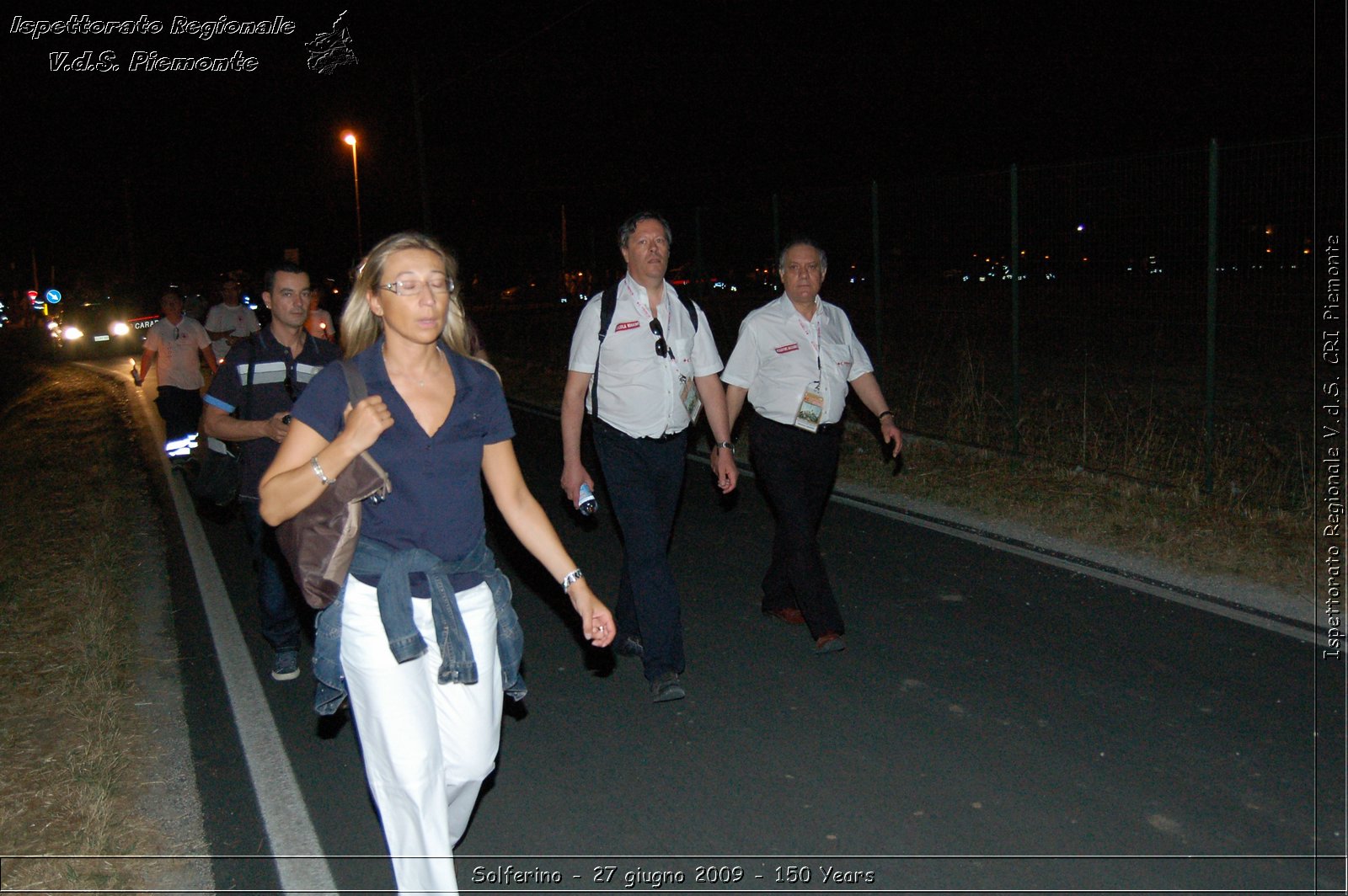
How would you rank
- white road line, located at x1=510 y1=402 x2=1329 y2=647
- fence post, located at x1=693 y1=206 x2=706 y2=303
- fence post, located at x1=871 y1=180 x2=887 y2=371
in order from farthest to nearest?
fence post, located at x1=693 y1=206 x2=706 y2=303
fence post, located at x1=871 y1=180 x2=887 y2=371
white road line, located at x1=510 y1=402 x2=1329 y2=647

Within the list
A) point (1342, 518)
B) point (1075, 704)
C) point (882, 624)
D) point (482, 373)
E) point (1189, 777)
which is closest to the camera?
point (482, 373)

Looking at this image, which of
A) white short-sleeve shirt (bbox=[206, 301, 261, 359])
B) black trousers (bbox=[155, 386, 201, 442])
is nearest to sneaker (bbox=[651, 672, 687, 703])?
black trousers (bbox=[155, 386, 201, 442])

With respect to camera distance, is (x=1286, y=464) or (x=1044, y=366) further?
(x=1044, y=366)

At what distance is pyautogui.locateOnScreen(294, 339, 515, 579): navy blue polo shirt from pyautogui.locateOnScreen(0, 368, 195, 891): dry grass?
6.01ft

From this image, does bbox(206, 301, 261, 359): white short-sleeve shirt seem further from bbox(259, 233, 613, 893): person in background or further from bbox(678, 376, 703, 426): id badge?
bbox(259, 233, 613, 893): person in background

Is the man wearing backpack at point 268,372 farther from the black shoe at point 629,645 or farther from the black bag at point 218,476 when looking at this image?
the black shoe at point 629,645

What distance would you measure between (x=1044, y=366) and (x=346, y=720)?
16376 mm

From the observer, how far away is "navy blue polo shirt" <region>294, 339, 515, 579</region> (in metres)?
3.12

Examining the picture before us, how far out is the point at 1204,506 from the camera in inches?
344

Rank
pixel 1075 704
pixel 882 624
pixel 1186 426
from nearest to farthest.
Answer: pixel 1075 704, pixel 882 624, pixel 1186 426

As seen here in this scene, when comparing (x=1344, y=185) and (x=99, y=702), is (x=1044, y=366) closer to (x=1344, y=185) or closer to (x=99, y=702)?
(x=1344, y=185)

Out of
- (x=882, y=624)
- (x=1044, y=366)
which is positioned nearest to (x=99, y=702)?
(x=882, y=624)

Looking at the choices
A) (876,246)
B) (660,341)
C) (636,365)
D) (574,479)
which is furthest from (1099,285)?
(574,479)

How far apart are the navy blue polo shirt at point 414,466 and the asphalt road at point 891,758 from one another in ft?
4.73
